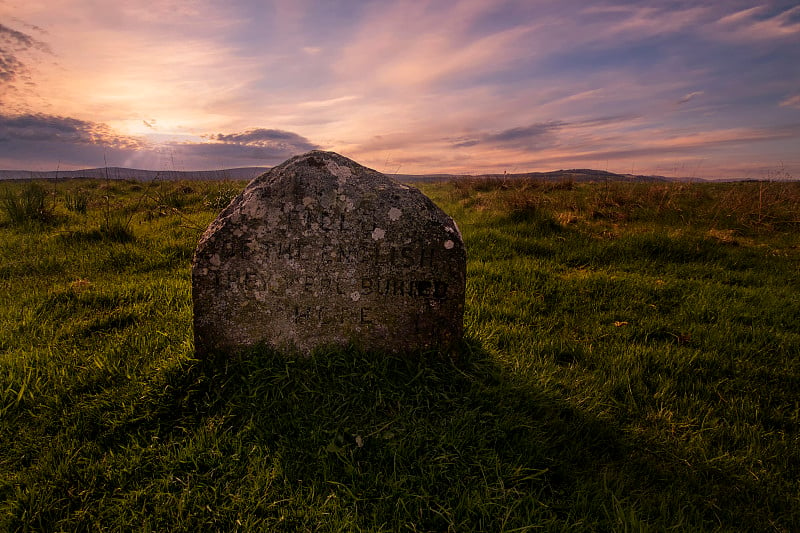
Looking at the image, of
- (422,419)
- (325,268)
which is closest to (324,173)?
(325,268)

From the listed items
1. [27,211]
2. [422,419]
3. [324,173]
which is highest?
[324,173]

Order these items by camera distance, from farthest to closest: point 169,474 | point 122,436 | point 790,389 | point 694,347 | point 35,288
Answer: point 35,288 < point 694,347 < point 790,389 < point 122,436 < point 169,474

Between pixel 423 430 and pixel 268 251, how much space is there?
173cm

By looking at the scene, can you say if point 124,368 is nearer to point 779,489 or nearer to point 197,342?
point 197,342

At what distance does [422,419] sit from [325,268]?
4.32ft

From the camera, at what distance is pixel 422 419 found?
2592 millimetres

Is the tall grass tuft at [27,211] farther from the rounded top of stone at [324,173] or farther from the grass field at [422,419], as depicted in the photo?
the rounded top of stone at [324,173]

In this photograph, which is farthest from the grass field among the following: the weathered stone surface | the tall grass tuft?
the tall grass tuft

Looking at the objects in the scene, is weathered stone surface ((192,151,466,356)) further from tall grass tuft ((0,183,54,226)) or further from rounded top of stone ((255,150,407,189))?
tall grass tuft ((0,183,54,226))

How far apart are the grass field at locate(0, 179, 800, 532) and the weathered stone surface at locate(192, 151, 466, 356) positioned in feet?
0.73

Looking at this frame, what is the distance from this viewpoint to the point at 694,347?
12.4ft

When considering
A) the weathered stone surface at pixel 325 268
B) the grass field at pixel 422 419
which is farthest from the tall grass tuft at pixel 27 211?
the weathered stone surface at pixel 325 268

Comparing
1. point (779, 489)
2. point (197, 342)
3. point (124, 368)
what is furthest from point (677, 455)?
point (124, 368)

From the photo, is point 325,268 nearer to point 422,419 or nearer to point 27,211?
point 422,419
